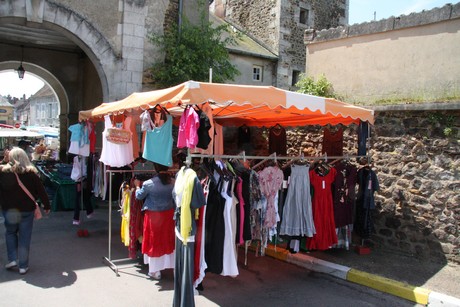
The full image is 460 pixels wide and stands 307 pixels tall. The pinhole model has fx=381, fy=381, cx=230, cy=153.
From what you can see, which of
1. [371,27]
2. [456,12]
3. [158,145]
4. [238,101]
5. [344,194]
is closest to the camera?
[238,101]

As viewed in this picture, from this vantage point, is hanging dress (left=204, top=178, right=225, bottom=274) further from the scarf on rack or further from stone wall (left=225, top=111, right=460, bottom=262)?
stone wall (left=225, top=111, right=460, bottom=262)

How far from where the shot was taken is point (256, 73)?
55.6 feet

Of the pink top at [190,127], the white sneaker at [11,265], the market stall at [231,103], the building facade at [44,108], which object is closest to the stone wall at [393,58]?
the market stall at [231,103]

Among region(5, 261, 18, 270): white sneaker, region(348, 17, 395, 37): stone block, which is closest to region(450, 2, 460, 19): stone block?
region(348, 17, 395, 37): stone block

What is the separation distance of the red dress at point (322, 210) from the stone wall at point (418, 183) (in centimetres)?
137

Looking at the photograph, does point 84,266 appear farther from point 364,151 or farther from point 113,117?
point 364,151

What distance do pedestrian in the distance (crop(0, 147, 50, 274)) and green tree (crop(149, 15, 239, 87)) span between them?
17.2 feet

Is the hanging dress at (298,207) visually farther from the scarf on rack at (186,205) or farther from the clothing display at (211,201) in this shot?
the scarf on rack at (186,205)

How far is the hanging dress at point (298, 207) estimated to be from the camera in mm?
5613

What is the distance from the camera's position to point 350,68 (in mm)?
8531

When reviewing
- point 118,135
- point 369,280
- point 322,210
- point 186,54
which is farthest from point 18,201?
point 186,54

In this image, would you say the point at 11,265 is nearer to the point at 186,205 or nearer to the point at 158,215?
the point at 158,215

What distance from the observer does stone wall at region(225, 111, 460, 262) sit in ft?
19.2

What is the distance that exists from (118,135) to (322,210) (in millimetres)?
3349
